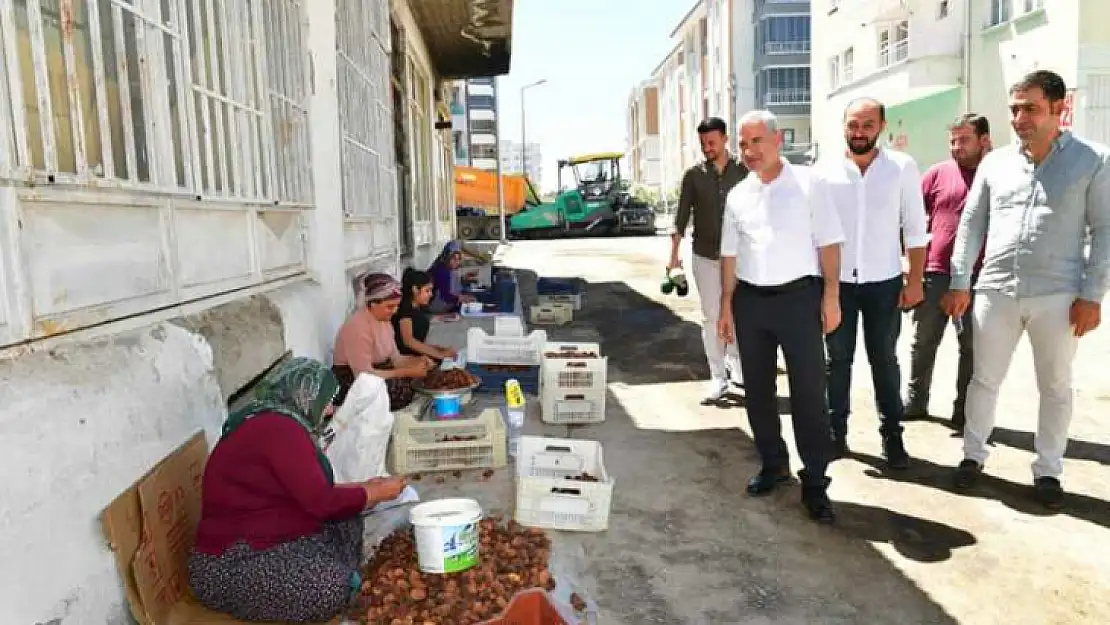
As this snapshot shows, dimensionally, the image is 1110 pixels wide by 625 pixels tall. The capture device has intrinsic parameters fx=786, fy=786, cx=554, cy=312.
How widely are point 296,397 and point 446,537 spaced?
0.73 metres

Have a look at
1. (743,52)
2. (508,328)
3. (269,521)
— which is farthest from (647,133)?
(269,521)

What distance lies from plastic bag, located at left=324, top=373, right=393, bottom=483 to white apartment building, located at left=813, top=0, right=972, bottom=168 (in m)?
20.6

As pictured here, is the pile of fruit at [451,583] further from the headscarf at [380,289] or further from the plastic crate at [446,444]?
the headscarf at [380,289]

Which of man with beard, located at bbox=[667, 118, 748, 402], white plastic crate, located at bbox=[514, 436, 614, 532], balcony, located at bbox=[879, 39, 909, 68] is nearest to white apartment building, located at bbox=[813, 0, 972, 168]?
balcony, located at bbox=[879, 39, 909, 68]

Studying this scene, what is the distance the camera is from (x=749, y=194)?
383 cm

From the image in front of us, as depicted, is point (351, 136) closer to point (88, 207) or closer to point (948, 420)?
point (88, 207)

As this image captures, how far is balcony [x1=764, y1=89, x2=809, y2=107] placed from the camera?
143ft

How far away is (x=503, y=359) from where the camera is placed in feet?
20.0

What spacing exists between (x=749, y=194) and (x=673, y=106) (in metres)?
57.6

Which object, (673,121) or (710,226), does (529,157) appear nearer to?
(673,121)

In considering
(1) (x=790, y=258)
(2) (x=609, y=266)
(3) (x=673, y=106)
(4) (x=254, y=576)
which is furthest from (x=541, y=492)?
(3) (x=673, y=106)

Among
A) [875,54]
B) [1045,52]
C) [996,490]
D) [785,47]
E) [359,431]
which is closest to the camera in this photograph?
[359,431]

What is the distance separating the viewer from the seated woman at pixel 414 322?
6.02 metres

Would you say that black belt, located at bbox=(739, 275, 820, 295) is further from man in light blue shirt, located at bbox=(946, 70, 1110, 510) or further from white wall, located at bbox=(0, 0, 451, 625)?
white wall, located at bbox=(0, 0, 451, 625)
